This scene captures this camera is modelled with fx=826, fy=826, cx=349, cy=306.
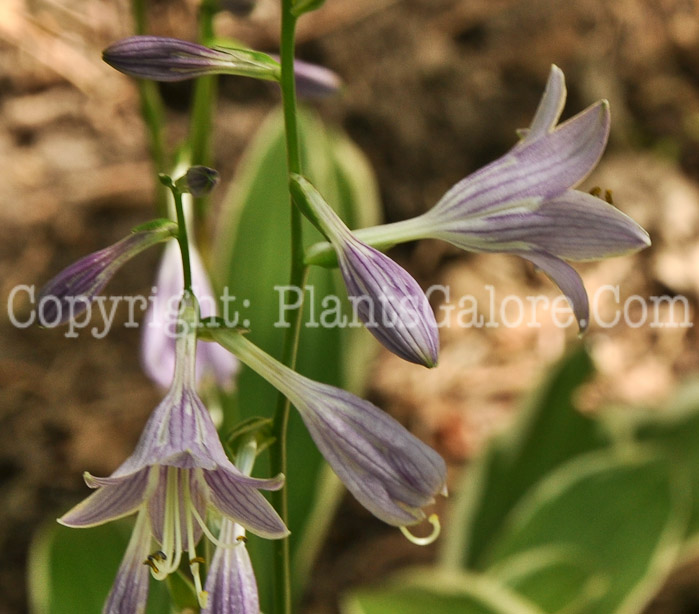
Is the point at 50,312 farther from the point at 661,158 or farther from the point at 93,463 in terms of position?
the point at 661,158

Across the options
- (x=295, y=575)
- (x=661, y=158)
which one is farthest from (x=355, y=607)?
(x=661, y=158)

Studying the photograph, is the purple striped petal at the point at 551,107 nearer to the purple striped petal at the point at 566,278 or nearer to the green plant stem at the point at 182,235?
the purple striped petal at the point at 566,278

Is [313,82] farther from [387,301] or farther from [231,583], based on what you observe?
[231,583]

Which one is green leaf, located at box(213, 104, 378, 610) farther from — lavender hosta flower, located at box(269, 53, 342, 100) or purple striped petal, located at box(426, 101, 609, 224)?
purple striped petal, located at box(426, 101, 609, 224)

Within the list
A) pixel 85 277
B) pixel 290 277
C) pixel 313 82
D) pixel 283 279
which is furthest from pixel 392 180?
pixel 85 277

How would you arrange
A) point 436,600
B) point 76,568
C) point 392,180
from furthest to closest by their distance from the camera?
1. point 392,180
2. point 76,568
3. point 436,600
